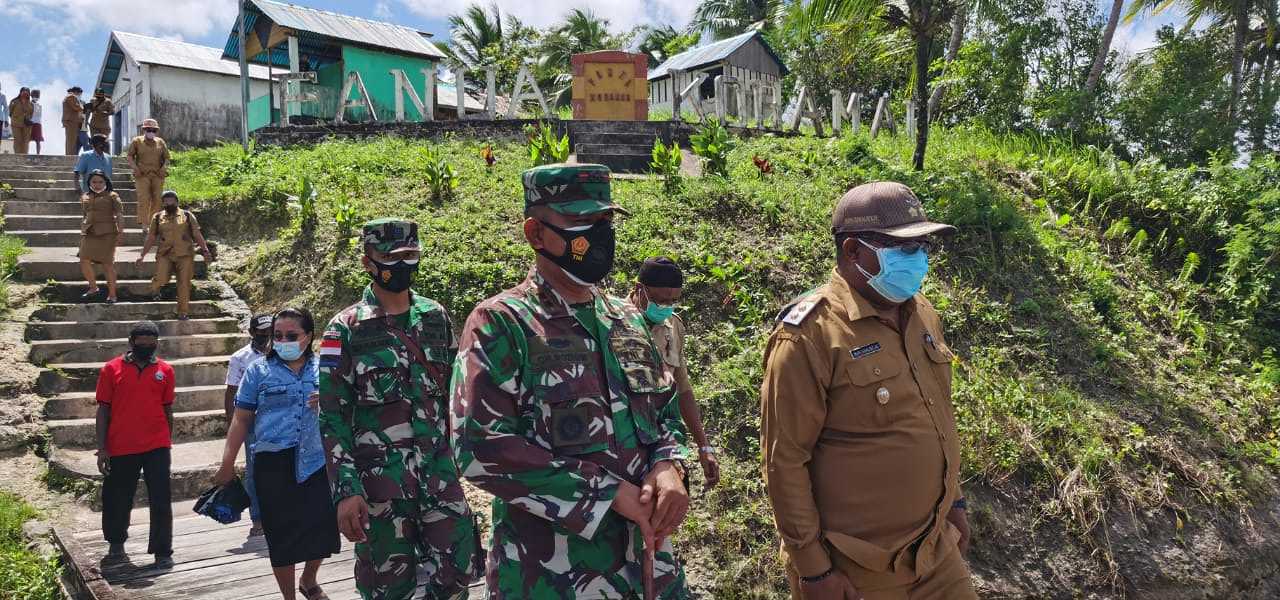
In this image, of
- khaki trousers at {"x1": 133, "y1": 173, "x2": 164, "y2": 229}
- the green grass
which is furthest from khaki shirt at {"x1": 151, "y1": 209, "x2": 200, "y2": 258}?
the green grass

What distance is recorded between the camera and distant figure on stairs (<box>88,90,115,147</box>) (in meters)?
18.2

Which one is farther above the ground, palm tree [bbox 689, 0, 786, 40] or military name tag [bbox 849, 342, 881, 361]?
palm tree [bbox 689, 0, 786, 40]

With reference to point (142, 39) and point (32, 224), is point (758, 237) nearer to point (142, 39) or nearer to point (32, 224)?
point (32, 224)

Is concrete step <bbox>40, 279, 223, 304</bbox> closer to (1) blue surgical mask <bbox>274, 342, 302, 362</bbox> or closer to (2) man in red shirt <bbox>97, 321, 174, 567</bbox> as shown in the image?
(2) man in red shirt <bbox>97, 321, 174, 567</bbox>

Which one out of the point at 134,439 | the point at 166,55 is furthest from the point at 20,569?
the point at 166,55

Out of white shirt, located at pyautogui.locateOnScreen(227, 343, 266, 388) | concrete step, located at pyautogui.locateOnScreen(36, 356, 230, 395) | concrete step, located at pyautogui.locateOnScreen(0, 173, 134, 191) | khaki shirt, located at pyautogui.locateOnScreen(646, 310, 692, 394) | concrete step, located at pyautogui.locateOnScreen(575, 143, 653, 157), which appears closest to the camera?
khaki shirt, located at pyautogui.locateOnScreen(646, 310, 692, 394)

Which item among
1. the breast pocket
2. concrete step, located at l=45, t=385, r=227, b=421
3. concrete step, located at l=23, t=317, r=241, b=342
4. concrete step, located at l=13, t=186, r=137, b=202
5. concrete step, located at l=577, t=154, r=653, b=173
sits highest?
concrete step, located at l=577, t=154, r=653, b=173

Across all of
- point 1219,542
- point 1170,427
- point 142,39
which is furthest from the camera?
point 142,39

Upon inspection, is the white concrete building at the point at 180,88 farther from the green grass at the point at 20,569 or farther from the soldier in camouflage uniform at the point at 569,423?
the soldier in camouflage uniform at the point at 569,423

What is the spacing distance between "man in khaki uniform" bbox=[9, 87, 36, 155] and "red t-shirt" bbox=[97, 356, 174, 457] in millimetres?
14382

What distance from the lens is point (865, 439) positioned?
295 cm

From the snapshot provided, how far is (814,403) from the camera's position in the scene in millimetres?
2889

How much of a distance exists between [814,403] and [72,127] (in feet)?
62.7

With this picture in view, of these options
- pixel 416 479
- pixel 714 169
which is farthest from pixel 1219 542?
pixel 714 169
